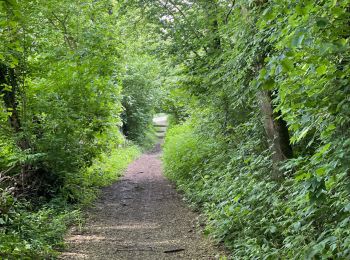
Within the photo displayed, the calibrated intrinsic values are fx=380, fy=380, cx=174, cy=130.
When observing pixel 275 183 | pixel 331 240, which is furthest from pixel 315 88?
pixel 275 183

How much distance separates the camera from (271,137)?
654cm

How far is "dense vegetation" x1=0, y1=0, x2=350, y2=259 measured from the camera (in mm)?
3537

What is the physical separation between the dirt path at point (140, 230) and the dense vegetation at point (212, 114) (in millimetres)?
445

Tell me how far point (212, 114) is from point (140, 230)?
143 inches

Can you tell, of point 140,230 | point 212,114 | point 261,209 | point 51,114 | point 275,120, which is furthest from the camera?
point 212,114

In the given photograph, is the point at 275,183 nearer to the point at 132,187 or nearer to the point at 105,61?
the point at 105,61

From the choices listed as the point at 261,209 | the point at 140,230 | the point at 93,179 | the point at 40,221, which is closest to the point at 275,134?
the point at 261,209

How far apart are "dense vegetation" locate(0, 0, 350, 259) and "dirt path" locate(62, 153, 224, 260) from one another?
1.46 ft

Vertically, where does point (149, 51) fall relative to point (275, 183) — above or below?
above

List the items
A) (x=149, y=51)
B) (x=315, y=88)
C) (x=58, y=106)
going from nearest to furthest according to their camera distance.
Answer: (x=315, y=88)
(x=58, y=106)
(x=149, y=51)

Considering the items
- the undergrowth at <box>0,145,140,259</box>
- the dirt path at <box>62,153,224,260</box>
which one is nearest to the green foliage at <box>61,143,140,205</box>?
the undergrowth at <box>0,145,140,259</box>

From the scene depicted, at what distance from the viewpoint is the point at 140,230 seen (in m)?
7.79

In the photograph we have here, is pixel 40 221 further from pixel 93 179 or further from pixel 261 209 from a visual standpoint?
pixel 93 179

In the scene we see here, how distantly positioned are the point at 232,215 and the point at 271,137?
1.49 metres
